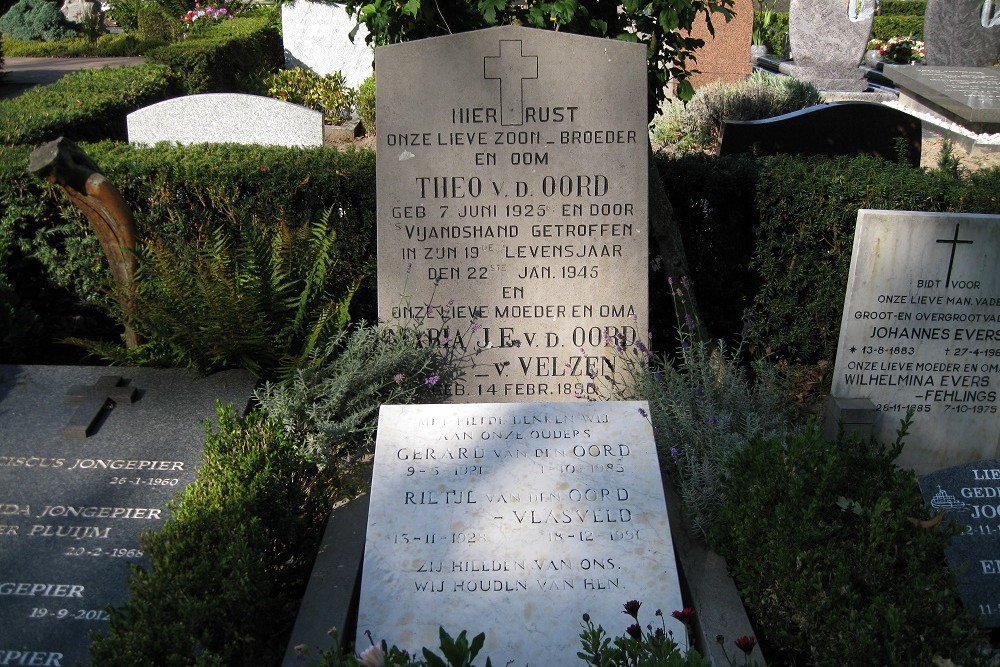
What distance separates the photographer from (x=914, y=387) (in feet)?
13.6

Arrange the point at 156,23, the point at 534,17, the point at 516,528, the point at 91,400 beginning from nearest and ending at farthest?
the point at 516,528 < the point at 91,400 < the point at 534,17 < the point at 156,23

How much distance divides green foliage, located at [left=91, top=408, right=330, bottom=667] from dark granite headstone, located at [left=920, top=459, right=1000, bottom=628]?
93.3 inches

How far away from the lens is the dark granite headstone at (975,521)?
3402 millimetres

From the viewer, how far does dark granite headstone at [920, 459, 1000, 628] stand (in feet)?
11.2

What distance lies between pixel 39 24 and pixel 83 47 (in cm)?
363

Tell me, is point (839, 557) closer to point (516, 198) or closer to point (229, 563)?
point (229, 563)

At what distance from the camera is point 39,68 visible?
1939 cm

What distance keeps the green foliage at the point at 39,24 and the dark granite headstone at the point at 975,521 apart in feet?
81.1

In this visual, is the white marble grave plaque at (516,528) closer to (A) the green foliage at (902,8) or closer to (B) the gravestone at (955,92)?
(B) the gravestone at (955,92)

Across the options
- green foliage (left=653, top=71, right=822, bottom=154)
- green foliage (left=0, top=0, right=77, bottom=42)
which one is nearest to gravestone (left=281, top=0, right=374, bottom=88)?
green foliage (left=653, top=71, right=822, bottom=154)

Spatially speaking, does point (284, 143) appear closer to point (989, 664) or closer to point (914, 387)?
point (914, 387)

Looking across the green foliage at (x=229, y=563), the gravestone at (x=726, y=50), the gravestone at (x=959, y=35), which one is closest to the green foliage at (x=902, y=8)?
the gravestone at (x=959, y=35)

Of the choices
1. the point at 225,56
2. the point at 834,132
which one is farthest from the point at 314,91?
the point at 834,132

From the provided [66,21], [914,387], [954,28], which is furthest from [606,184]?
[66,21]
